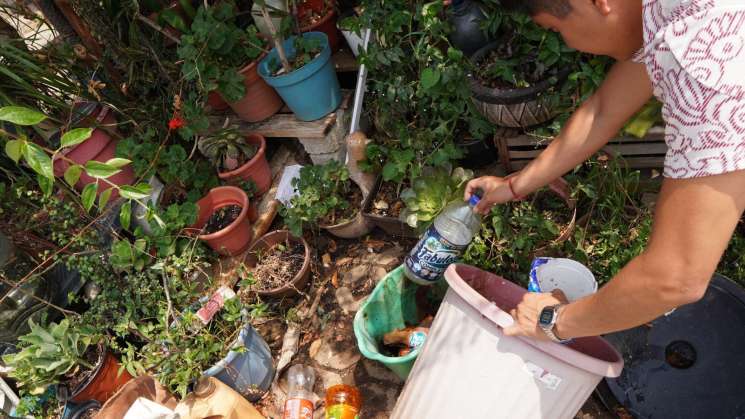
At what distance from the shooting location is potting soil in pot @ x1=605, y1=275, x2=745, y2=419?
1.83 m

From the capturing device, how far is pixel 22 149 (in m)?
1.62

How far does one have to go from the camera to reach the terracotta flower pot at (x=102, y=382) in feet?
7.84

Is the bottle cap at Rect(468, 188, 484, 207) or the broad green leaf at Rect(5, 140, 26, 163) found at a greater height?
the broad green leaf at Rect(5, 140, 26, 163)

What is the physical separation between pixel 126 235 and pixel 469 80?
2.29 m

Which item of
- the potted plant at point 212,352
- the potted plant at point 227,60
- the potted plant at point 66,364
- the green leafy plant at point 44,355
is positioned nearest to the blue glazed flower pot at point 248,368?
the potted plant at point 212,352

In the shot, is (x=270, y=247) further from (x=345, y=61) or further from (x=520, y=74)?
(x=520, y=74)

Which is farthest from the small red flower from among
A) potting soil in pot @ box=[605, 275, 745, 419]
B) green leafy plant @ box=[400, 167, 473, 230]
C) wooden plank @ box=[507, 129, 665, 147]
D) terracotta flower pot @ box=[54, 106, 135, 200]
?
potting soil in pot @ box=[605, 275, 745, 419]

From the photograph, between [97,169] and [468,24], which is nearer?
[97,169]

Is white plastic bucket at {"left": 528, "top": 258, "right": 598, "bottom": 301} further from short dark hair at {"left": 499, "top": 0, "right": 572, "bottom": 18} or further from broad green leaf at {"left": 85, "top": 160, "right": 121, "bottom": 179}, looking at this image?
broad green leaf at {"left": 85, "top": 160, "right": 121, "bottom": 179}

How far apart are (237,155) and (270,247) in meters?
0.65

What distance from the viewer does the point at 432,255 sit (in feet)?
6.36

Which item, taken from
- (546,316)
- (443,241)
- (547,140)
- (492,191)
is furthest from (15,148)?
(547,140)

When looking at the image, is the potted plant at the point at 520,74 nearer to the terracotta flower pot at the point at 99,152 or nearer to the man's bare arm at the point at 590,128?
the man's bare arm at the point at 590,128

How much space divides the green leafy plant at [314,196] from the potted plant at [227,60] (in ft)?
2.14
